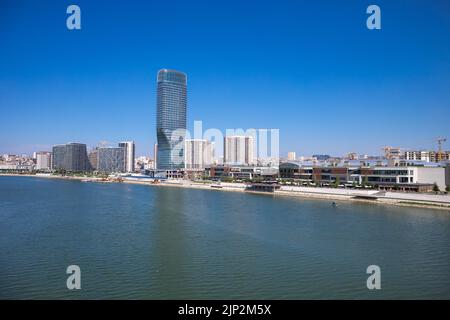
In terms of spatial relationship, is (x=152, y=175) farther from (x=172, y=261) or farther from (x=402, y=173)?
(x=172, y=261)

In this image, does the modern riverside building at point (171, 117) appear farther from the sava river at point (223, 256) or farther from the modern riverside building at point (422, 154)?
the sava river at point (223, 256)

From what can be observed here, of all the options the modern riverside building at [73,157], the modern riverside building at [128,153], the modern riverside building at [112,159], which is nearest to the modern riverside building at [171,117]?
the modern riverside building at [128,153]

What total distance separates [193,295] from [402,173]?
15545 mm

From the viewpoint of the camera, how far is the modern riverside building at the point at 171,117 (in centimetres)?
3809

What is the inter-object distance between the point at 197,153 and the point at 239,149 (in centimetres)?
670

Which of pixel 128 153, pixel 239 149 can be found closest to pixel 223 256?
pixel 239 149

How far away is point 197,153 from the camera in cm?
4044

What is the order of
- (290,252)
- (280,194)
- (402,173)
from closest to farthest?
(290,252) < (402,173) < (280,194)

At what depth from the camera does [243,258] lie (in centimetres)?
613

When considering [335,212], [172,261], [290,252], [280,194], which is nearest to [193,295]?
[172,261]

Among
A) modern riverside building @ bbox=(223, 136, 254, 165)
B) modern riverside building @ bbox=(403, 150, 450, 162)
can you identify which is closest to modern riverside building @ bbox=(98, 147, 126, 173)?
modern riverside building @ bbox=(223, 136, 254, 165)

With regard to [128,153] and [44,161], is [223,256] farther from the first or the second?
[44,161]

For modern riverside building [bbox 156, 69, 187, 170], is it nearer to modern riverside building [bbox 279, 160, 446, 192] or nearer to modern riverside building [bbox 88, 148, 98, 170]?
modern riverside building [bbox 279, 160, 446, 192]
